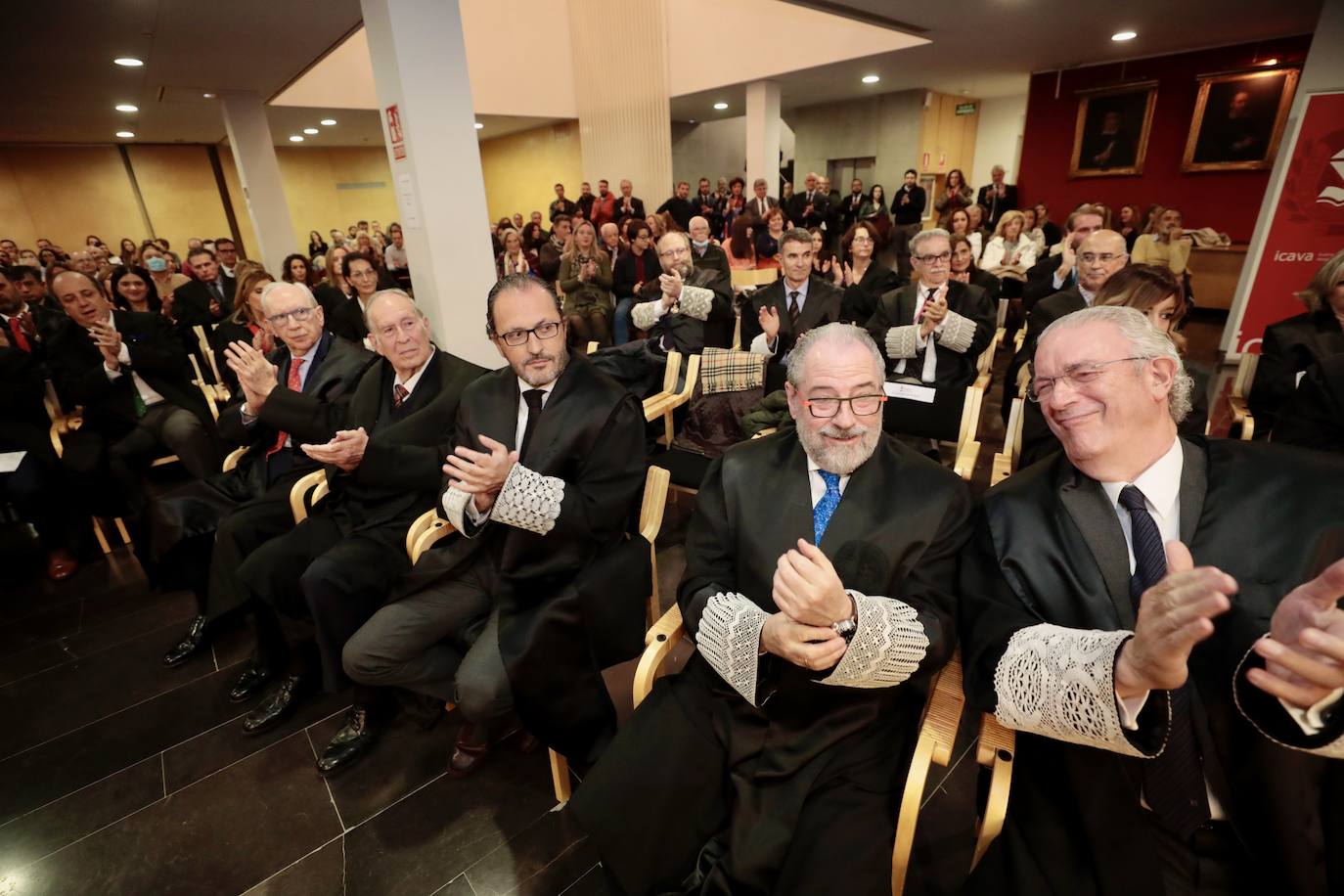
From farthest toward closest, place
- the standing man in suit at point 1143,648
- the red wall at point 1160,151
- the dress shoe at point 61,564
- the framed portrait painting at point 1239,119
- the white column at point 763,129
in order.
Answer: the white column at point 763,129 < the red wall at point 1160,151 < the framed portrait painting at point 1239,119 < the dress shoe at point 61,564 < the standing man in suit at point 1143,648

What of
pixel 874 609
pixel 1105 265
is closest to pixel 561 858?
pixel 874 609

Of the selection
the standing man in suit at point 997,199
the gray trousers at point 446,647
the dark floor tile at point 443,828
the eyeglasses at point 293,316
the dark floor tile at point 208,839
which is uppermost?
the standing man in suit at point 997,199

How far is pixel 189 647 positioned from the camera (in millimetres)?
2828

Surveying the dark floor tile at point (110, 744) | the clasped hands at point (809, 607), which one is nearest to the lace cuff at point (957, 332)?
the clasped hands at point (809, 607)

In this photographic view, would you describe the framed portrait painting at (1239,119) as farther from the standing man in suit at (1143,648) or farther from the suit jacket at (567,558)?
the suit jacket at (567,558)

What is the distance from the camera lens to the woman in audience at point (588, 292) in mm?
6109

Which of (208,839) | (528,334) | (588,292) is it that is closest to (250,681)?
(208,839)

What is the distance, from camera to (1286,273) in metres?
6.18

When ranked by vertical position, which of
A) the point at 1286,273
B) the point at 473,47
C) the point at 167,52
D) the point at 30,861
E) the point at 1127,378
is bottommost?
the point at 30,861

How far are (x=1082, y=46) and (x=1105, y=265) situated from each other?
25.7 ft

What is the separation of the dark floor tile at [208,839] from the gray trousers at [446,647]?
491 millimetres

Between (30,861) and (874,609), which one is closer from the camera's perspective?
(874,609)

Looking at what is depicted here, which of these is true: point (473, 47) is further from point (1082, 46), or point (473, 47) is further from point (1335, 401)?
point (1335, 401)

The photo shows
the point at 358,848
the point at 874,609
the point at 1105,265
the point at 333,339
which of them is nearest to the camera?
the point at 874,609
